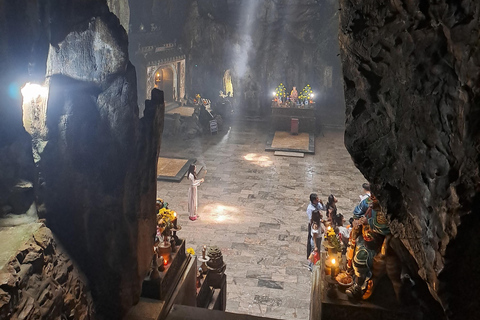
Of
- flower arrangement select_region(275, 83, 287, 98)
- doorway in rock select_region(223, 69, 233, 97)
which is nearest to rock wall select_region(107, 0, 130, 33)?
flower arrangement select_region(275, 83, 287, 98)

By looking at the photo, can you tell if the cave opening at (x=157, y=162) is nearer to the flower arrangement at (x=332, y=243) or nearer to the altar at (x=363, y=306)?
the altar at (x=363, y=306)

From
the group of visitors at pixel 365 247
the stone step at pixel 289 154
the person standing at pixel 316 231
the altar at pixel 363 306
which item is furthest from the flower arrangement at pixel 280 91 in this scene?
the altar at pixel 363 306

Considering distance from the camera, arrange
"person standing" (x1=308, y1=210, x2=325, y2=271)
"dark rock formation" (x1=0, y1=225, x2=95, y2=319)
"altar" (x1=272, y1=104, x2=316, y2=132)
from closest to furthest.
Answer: "dark rock formation" (x1=0, y1=225, x2=95, y2=319) < "person standing" (x1=308, y1=210, x2=325, y2=271) < "altar" (x1=272, y1=104, x2=316, y2=132)

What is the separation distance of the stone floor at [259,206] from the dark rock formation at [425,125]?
6.19 meters

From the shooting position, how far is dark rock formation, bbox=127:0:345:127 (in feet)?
101

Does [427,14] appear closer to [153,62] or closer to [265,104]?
[153,62]

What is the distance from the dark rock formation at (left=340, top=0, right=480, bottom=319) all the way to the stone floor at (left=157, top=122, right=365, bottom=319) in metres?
6.19

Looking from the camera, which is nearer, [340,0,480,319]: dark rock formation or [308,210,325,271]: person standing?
[340,0,480,319]: dark rock formation

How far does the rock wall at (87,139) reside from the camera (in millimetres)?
7309

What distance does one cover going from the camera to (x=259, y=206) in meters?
17.7

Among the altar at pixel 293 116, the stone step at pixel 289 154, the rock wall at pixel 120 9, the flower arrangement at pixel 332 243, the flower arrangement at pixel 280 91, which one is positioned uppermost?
the rock wall at pixel 120 9

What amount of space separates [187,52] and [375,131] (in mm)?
27986

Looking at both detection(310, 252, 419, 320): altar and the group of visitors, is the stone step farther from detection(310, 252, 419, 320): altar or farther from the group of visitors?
detection(310, 252, 419, 320): altar

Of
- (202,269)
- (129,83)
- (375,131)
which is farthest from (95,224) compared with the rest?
(375,131)
